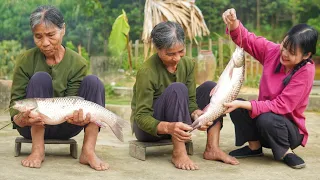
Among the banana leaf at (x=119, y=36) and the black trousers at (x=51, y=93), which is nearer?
the black trousers at (x=51, y=93)

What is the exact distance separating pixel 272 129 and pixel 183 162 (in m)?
0.67

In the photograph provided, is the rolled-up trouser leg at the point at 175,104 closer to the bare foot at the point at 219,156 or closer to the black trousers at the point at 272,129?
the bare foot at the point at 219,156

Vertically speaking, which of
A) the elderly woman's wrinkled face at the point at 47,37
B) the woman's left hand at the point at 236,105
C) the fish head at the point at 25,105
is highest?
the elderly woman's wrinkled face at the point at 47,37

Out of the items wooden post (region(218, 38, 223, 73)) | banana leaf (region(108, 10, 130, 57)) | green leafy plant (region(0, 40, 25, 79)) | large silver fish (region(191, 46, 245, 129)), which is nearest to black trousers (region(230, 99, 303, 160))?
large silver fish (region(191, 46, 245, 129))

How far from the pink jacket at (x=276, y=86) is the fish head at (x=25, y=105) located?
152 centimetres

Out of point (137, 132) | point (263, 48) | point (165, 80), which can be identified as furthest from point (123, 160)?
point (263, 48)

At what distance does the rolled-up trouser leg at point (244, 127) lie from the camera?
4.55 metres

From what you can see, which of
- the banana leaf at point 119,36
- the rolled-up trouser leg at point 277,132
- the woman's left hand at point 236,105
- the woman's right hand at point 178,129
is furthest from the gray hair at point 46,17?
the banana leaf at point 119,36

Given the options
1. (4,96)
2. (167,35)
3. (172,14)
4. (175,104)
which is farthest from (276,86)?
(172,14)

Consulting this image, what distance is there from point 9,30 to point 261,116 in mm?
7388

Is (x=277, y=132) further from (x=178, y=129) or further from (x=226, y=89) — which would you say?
(x=178, y=129)

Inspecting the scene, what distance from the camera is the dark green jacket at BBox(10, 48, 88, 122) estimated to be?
14.1ft

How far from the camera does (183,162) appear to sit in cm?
423

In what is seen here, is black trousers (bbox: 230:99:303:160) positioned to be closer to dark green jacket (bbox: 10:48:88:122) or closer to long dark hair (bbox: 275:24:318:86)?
long dark hair (bbox: 275:24:318:86)
